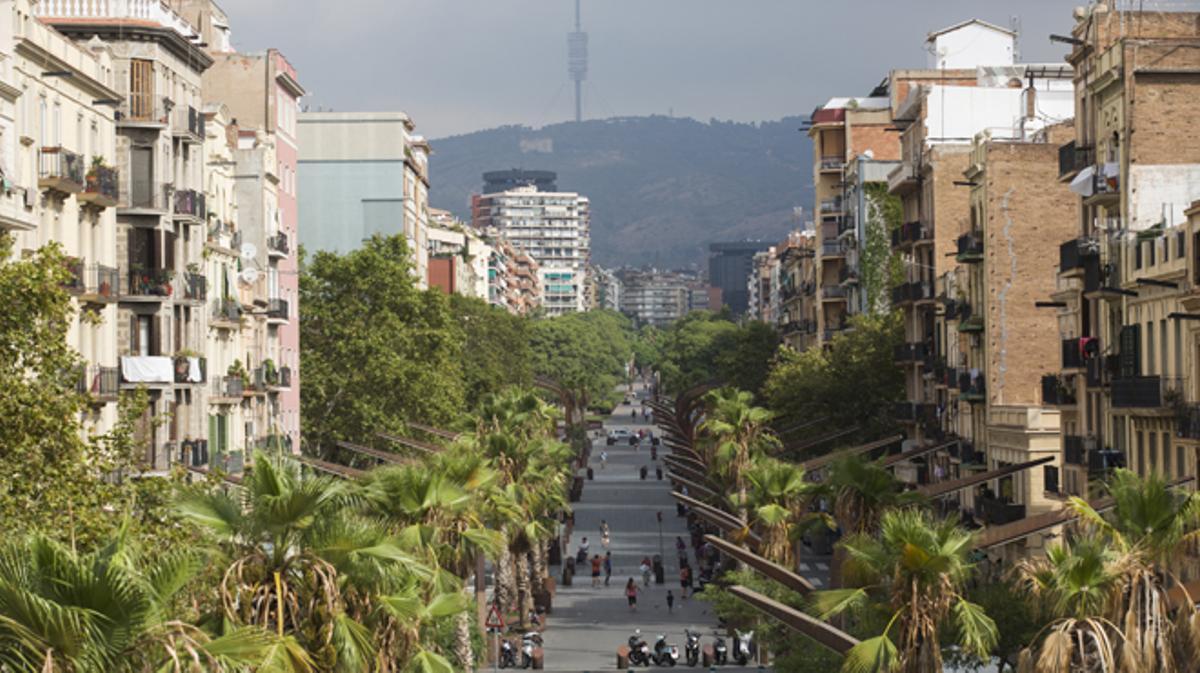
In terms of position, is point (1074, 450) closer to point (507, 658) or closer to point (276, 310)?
point (507, 658)

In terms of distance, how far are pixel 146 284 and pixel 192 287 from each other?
13.9 ft

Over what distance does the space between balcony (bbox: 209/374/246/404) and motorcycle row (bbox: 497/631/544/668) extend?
13125 millimetres

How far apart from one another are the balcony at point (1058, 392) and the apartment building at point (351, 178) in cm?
7870

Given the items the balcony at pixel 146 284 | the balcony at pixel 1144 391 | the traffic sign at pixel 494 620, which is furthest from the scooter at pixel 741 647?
the balcony at pixel 146 284

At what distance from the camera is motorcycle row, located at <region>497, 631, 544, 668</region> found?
224 ft

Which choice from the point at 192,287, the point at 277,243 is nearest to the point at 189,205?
the point at 192,287

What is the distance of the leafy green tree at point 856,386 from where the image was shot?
10169cm

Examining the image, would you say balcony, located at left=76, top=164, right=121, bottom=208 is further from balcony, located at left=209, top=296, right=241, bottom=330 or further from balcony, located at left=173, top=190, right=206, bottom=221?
balcony, located at left=209, top=296, right=241, bottom=330

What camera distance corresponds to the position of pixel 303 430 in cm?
9575

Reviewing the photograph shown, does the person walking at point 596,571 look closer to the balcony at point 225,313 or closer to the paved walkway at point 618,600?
the paved walkway at point 618,600

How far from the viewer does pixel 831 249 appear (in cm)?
14188

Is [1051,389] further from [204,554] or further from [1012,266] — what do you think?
[204,554]

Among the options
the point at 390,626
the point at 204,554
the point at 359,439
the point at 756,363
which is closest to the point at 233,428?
the point at 359,439

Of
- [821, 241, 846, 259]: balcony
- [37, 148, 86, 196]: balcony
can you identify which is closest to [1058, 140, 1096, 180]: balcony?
[37, 148, 86, 196]: balcony
